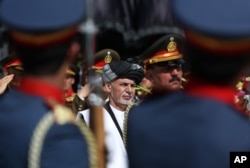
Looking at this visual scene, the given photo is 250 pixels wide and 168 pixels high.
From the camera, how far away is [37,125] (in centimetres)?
268

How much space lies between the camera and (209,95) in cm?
257

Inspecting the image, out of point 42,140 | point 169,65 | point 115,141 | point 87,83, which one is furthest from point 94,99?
point 169,65

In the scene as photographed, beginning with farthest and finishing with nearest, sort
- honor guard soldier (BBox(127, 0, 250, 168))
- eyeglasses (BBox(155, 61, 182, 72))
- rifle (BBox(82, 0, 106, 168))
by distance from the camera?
1. eyeglasses (BBox(155, 61, 182, 72))
2. rifle (BBox(82, 0, 106, 168))
3. honor guard soldier (BBox(127, 0, 250, 168))

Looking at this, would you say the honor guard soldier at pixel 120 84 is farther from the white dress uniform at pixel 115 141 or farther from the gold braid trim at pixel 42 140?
the gold braid trim at pixel 42 140

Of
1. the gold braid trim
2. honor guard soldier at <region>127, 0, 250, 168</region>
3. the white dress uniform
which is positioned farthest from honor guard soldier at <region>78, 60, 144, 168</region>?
honor guard soldier at <region>127, 0, 250, 168</region>

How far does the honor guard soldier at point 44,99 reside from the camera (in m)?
2.65

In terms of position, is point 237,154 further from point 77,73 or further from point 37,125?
point 77,73

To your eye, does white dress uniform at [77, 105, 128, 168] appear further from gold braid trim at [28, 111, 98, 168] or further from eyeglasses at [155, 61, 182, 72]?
gold braid trim at [28, 111, 98, 168]

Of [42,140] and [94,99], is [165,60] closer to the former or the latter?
[94,99]

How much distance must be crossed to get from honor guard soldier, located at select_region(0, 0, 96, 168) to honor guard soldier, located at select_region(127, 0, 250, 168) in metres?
0.27

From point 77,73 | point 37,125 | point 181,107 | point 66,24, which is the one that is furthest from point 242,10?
point 77,73

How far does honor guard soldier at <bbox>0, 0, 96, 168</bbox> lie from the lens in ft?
8.70

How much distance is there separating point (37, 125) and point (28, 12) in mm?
375

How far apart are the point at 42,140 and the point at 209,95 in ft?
1.78
